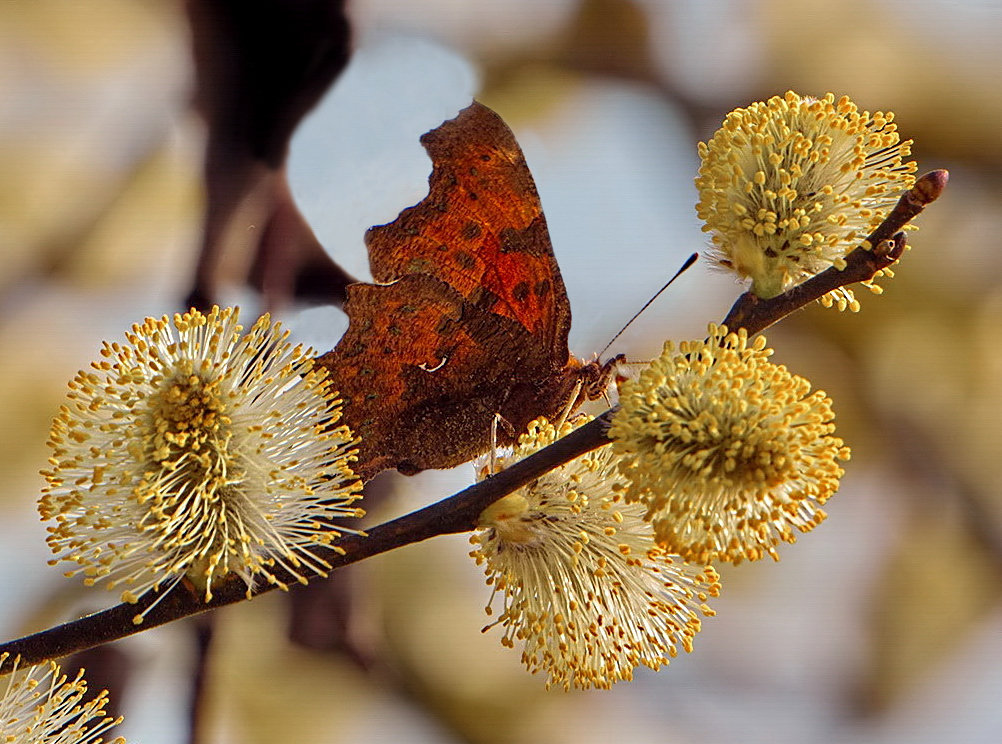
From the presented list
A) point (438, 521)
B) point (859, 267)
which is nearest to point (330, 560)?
point (438, 521)

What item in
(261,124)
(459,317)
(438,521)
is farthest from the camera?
(261,124)

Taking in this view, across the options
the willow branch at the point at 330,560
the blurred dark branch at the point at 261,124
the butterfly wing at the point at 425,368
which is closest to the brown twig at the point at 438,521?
the willow branch at the point at 330,560

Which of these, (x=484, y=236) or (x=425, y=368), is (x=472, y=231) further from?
(x=425, y=368)

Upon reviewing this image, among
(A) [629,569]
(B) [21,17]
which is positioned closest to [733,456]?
(A) [629,569]

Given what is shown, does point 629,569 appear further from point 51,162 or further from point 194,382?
point 51,162

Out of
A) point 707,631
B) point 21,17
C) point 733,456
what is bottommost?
point 733,456

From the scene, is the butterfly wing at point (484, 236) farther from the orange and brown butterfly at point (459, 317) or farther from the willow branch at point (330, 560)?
the willow branch at point (330, 560)
